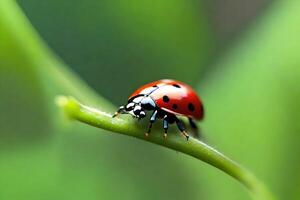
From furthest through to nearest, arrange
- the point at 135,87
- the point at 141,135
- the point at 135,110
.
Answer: the point at 135,87 → the point at 135,110 → the point at 141,135

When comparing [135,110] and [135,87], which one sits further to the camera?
[135,87]

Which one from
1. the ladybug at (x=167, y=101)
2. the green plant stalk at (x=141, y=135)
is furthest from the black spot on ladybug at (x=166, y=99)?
the green plant stalk at (x=141, y=135)

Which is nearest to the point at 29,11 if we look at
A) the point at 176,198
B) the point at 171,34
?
the point at 171,34

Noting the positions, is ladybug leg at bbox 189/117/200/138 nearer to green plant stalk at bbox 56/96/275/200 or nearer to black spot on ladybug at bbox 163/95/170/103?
black spot on ladybug at bbox 163/95/170/103

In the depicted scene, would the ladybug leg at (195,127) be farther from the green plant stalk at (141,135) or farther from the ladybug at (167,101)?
the green plant stalk at (141,135)

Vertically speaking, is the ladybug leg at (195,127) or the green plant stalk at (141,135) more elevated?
the green plant stalk at (141,135)

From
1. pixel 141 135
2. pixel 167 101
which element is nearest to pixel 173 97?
pixel 167 101

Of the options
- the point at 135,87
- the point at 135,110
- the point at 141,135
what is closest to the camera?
the point at 141,135

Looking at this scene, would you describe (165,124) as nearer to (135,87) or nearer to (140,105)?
(140,105)
